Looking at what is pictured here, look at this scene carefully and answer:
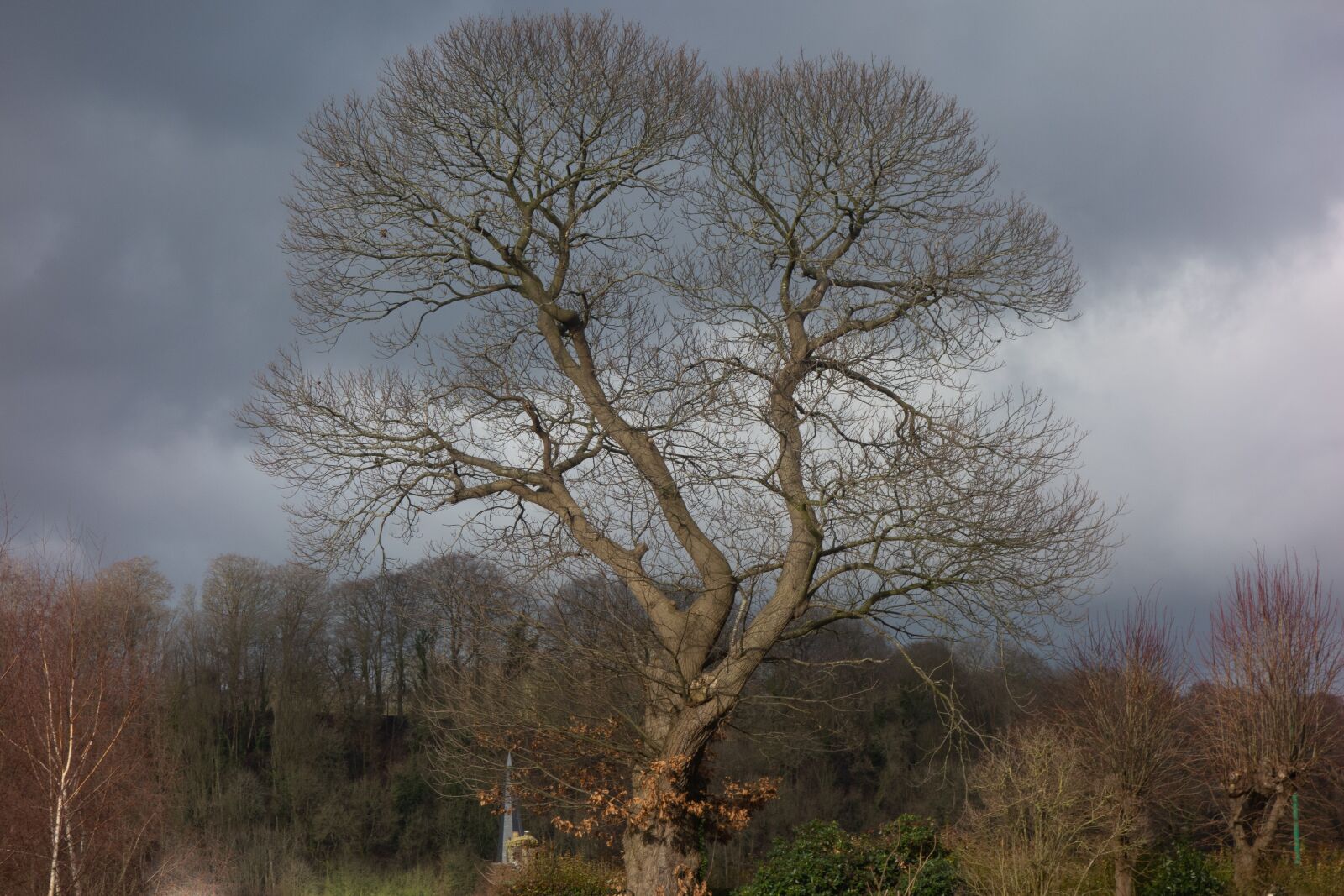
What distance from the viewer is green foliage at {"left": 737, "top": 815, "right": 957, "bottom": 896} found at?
10.6 metres

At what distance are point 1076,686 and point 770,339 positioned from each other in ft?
34.4

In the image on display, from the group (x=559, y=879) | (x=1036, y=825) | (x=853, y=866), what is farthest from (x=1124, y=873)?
(x=559, y=879)

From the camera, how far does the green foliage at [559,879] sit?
1230 centimetres

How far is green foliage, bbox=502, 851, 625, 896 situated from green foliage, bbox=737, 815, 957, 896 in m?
1.78

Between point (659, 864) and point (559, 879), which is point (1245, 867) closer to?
point (659, 864)

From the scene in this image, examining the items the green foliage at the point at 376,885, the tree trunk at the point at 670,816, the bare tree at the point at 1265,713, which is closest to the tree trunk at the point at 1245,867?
the bare tree at the point at 1265,713

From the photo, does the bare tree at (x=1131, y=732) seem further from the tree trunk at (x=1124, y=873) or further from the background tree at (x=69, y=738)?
the background tree at (x=69, y=738)

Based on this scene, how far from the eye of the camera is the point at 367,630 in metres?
29.0

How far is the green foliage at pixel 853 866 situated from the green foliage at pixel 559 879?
178 cm

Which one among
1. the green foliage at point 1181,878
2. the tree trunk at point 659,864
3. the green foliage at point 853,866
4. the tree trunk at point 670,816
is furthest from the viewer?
the green foliage at point 1181,878

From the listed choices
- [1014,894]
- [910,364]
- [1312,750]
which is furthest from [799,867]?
→ [1312,750]

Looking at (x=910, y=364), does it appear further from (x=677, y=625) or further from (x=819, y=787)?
(x=819, y=787)

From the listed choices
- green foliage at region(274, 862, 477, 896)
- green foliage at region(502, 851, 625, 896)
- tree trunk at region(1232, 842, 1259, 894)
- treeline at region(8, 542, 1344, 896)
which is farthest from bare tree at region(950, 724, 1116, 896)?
green foliage at region(274, 862, 477, 896)

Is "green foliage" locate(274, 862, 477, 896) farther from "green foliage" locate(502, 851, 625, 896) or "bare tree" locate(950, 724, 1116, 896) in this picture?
"bare tree" locate(950, 724, 1116, 896)
